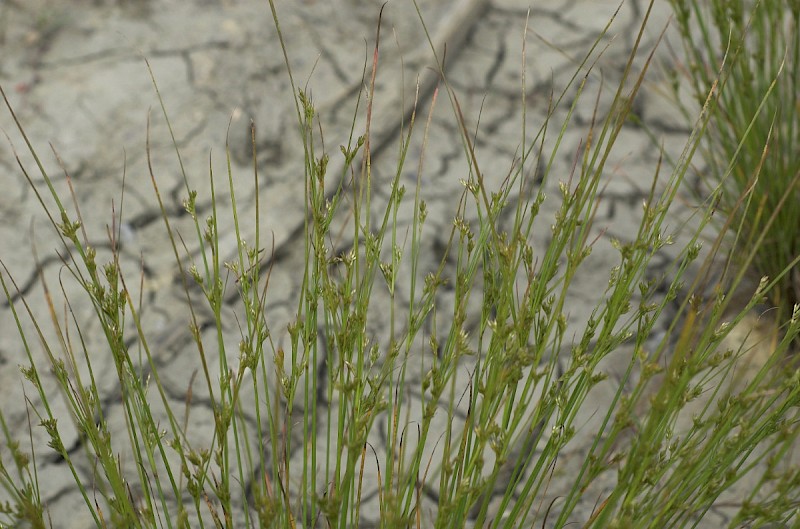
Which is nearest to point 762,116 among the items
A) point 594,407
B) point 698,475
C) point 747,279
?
point 747,279

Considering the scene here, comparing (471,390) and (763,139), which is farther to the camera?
(763,139)

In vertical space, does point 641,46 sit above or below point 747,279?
above

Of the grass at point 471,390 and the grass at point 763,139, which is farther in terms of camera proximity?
the grass at point 763,139

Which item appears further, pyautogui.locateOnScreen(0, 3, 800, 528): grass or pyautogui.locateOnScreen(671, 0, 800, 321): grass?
pyautogui.locateOnScreen(671, 0, 800, 321): grass

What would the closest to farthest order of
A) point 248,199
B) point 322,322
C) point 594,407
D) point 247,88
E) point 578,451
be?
1. point 578,451
2. point 594,407
3. point 322,322
4. point 248,199
5. point 247,88

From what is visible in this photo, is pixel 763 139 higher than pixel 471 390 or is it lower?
higher

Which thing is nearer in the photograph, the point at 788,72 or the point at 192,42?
the point at 788,72

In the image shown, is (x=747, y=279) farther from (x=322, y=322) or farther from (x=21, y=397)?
(x=21, y=397)

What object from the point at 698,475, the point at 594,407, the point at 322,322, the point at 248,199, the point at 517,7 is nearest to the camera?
the point at 698,475

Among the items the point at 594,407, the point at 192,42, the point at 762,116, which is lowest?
the point at 594,407

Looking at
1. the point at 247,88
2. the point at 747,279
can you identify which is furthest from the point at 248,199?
the point at 747,279
